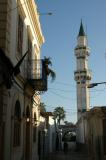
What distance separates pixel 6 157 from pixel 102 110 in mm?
9627

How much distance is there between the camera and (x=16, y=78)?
14461mm

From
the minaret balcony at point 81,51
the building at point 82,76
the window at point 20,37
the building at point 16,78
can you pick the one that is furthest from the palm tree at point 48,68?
the minaret balcony at point 81,51

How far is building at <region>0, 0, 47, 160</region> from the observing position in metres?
11.7

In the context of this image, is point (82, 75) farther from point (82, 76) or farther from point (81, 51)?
point (81, 51)

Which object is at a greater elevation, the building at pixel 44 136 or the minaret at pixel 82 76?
the minaret at pixel 82 76

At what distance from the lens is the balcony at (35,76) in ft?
56.9

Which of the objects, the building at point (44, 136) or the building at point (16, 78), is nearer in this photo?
the building at point (16, 78)

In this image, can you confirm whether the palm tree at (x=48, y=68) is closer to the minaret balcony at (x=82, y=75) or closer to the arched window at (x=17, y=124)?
the arched window at (x=17, y=124)

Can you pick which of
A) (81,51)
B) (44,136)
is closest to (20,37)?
(44,136)

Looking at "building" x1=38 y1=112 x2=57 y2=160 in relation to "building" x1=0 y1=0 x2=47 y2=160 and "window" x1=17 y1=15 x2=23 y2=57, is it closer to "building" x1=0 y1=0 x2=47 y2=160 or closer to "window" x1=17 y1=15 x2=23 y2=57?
"building" x1=0 y1=0 x2=47 y2=160

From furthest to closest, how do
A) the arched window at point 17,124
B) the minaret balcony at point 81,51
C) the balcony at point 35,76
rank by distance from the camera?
the minaret balcony at point 81,51
the balcony at point 35,76
the arched window at point 17,124

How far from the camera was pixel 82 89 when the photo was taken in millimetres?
76500

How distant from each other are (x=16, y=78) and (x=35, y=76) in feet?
15.3

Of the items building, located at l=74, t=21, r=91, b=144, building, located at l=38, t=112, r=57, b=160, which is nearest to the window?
building, located at l=38, t=112, r=57, b=160
